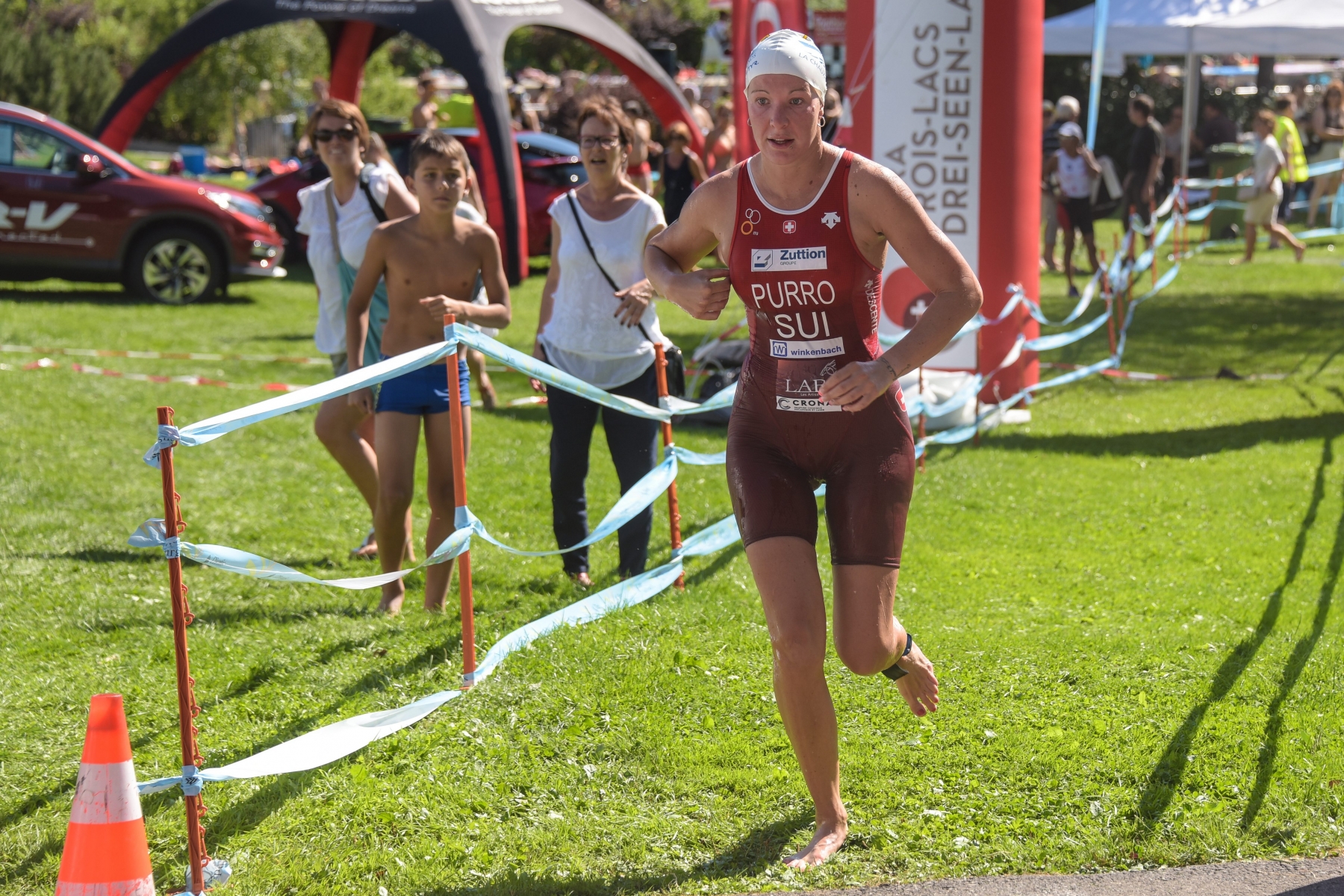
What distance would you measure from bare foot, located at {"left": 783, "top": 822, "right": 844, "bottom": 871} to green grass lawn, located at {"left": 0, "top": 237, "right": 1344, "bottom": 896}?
49mm

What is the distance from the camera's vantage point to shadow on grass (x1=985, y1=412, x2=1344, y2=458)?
9062 millimetres

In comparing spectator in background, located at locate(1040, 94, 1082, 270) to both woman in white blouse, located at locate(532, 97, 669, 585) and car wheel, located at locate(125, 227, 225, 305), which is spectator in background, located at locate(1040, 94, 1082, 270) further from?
woman in white blouse, located at locate(532, 97, 669, 585)

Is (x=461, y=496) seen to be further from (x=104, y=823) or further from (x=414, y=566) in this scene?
(x=104, y=823)

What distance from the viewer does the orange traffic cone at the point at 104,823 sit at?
325cm

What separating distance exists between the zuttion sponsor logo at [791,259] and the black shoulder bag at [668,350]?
2223mm

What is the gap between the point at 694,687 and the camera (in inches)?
193

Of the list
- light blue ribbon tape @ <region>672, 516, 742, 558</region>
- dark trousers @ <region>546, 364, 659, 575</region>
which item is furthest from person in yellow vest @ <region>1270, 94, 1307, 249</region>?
dark trousers @ <region>546, 364, 659, 575</region>

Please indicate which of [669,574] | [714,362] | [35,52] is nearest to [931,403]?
[714,362]

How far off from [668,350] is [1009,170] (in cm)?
482

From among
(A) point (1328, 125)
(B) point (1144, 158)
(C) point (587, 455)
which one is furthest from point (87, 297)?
(A) point (1328, 125)

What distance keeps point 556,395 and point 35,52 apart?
108 feet

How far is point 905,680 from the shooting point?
4.00 m

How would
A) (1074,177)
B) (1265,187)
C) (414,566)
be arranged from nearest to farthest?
1. (414,566)
2. (1074,177)
3. (1265,187)

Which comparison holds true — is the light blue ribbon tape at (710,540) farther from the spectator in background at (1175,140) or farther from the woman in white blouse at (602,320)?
the spectator in background at (1175,140)
